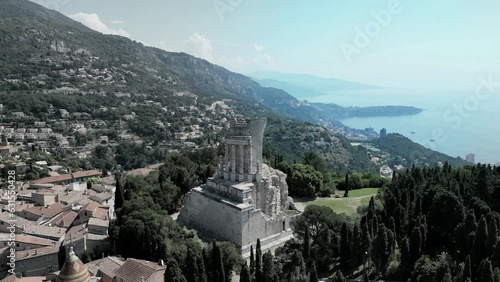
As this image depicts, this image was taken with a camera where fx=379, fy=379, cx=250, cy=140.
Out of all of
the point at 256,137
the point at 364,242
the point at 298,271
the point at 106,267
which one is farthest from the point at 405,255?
the point at 106,267

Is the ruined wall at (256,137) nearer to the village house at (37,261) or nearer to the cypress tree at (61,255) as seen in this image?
the cypress tree at (61,255)

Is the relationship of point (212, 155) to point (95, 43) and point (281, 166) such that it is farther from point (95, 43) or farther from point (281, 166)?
point (95, 43)

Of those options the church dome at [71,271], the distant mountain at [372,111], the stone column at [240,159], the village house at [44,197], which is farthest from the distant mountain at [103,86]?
the church dome at [71,271]

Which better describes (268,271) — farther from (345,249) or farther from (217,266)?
(345,249)

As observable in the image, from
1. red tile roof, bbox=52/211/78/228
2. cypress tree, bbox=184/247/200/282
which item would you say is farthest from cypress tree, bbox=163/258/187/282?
red tile roof, bbox=52/211/78/228

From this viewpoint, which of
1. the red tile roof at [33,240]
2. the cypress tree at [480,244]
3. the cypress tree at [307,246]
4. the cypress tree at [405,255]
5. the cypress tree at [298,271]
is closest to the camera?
the cypress tree at [298,271]

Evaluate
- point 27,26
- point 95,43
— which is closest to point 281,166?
point 27,26
